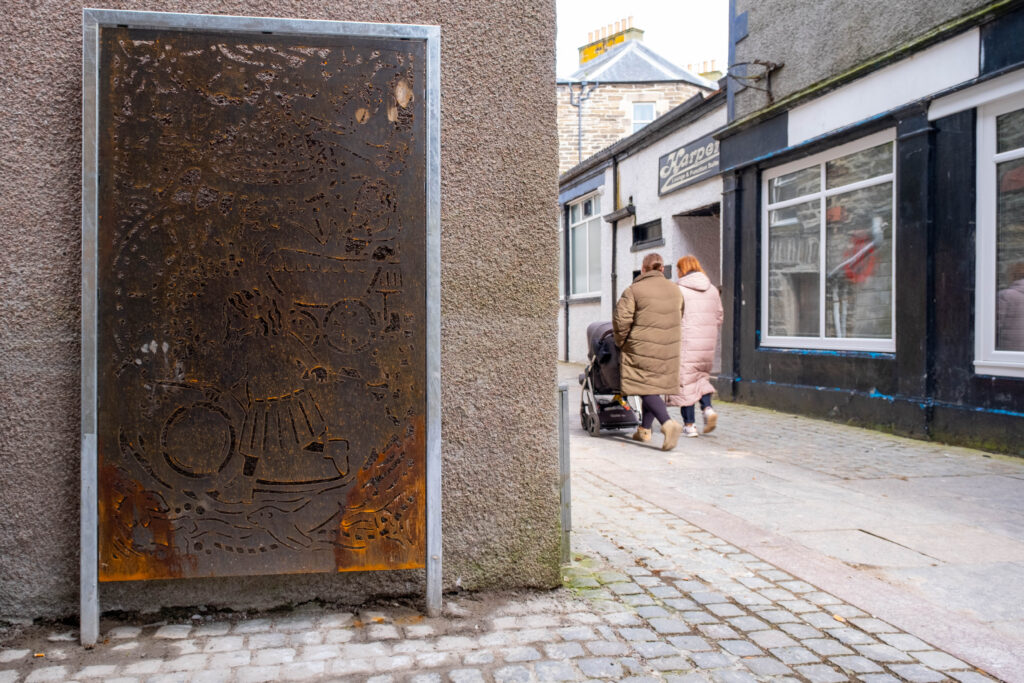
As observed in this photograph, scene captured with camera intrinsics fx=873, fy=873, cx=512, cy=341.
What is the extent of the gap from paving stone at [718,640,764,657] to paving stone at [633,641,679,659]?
204mm

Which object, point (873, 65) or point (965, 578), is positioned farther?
point (873, 65)

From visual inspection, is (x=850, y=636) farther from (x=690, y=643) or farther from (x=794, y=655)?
(x=690, y=643)

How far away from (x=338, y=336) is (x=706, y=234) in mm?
14001

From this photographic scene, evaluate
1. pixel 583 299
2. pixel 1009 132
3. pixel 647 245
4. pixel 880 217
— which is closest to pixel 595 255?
pixel 583 299

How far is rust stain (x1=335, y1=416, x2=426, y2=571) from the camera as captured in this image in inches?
139

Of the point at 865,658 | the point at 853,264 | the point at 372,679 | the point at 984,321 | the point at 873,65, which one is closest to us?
the point at 372,679

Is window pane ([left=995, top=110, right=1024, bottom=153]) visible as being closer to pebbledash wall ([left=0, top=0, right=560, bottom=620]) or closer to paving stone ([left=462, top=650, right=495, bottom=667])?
pebbledash wall ([left=0, top=0, right=560, bottom=620])

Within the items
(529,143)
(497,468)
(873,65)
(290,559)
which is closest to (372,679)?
(290,559)

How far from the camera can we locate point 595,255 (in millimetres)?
22969

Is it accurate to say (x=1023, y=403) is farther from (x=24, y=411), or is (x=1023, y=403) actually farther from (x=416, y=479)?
(x=24, y=411)

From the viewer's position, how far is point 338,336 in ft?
11.6

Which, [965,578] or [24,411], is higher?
[24,411]

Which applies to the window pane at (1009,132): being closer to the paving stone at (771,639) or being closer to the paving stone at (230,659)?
the paving stone at (771,639)

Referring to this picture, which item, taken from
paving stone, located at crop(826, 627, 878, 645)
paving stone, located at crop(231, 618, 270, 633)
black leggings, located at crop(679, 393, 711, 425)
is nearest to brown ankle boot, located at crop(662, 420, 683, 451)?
black leggings, located at crop(679, 393, 711, 425)
